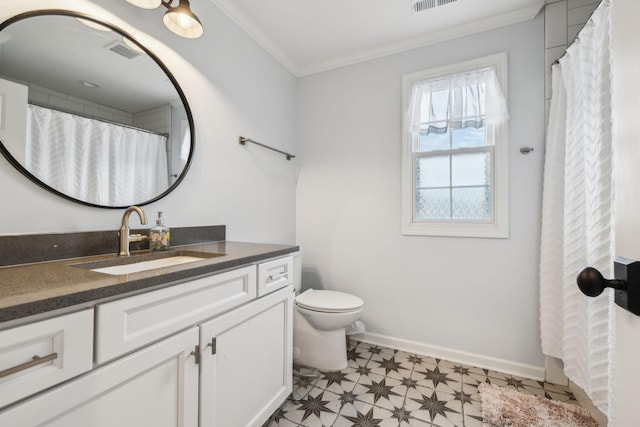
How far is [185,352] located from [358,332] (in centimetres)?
168

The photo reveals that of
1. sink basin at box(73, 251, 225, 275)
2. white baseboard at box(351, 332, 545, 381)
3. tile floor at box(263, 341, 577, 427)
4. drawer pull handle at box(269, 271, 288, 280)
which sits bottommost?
tile floor at box(263, 341, 577, 427)

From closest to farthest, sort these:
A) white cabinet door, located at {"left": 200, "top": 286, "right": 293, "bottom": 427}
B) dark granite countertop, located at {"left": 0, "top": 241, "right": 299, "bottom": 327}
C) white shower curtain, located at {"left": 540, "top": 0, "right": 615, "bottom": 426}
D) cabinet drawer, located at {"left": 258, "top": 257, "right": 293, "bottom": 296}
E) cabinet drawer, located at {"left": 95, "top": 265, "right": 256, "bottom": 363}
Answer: dark granite countertop, located at {"left": 0, "top": 241, "right": 299, "bottom": 327} < cabinet drawer, located at {"left": 95, "top": 265, "right": 256, "bottom": 363} < white cabinet door, located at {"left": 200, "top": 286, "right": 293, "bottom": 427} < white shower curtain, located at {"left": 540, "top": 0, "right": 615, "bottom": 426} < cabinet drawer, located at {"left": 258, "top": 257, "right": 293, "bottom": 296}

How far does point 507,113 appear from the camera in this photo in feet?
6.10

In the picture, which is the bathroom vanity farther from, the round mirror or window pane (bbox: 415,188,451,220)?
window pane (bbox: 415,188,451,220)

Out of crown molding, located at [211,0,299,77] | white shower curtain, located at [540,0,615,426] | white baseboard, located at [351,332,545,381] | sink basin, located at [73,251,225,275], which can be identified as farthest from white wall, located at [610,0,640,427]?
crown molding, located at [211,0,299,77]

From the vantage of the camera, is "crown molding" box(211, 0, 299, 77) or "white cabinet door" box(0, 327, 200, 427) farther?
"crown molding" box(211, 0, 299, 77)

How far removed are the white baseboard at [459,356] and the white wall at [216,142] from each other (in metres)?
1.20

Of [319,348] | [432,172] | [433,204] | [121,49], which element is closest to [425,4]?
[432,172]

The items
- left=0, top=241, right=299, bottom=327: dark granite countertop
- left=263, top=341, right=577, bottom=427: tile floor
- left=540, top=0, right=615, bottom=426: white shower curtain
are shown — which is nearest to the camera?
left=0, top=241, right=299, bottom=327: dark granite countertop

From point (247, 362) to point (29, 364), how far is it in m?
0.75

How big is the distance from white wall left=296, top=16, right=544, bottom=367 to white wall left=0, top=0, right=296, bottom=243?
0.34 meters

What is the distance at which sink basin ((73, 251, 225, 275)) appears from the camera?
3.55 feet

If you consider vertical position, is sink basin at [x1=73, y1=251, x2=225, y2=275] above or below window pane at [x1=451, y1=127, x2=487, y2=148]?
below

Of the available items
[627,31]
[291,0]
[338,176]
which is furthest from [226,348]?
[291,0]
